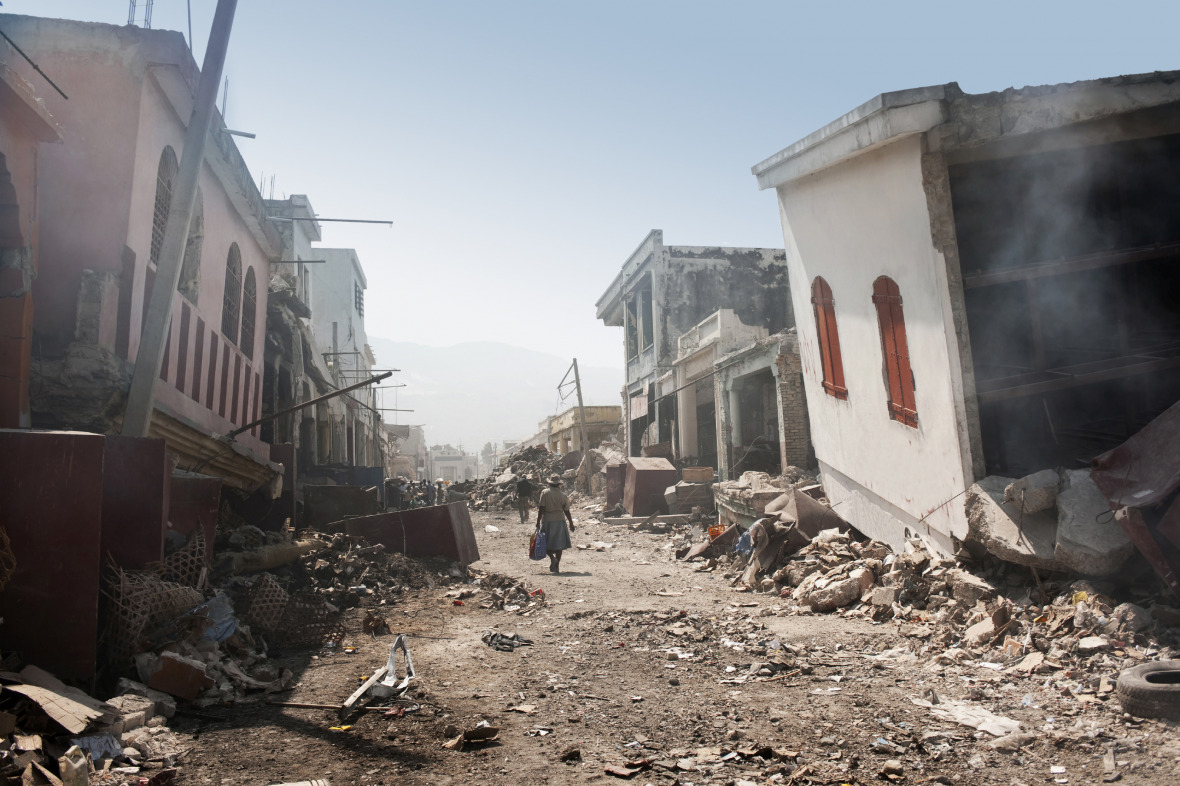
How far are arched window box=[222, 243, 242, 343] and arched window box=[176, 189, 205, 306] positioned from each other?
166 cm

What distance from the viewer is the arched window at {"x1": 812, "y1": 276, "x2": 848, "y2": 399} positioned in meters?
10.1

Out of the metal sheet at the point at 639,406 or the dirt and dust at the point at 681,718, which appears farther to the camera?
the metal sheet at the point at 639,406

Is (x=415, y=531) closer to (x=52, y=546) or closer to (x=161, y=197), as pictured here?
(x=161, y=197)

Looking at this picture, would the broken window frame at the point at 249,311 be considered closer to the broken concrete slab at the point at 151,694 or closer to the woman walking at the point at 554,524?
the woman walking at the point at 554,524

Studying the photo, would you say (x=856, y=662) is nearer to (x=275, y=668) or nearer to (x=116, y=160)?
(x=275, y=668)

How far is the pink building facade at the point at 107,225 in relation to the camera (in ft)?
22.7

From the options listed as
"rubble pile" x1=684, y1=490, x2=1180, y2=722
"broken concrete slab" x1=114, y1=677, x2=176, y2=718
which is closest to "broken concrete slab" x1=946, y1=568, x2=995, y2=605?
"rubble pile" x1=684, y1=490, x2=1180, y2=722

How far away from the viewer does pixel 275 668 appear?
542 centimetres

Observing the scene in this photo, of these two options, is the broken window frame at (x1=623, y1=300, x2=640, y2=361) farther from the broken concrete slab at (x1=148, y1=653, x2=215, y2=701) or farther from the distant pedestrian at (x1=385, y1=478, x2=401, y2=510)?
the broken concrete slab at (x1=148, y1=653, x2=215, y2=701)

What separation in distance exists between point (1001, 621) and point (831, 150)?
5.48 meters

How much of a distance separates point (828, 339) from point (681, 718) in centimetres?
710

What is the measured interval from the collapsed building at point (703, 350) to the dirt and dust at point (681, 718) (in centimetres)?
1070

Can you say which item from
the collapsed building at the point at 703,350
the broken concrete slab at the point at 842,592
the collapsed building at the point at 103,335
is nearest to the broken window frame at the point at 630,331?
the collapsed building at the point at 703,350

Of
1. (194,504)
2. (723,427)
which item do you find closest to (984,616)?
(194,504)
